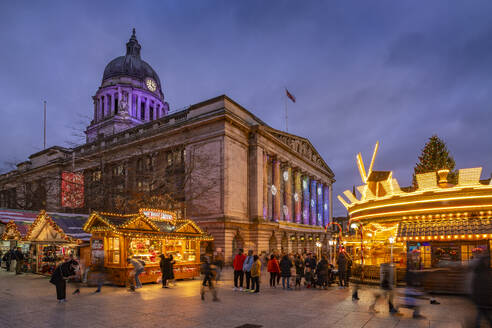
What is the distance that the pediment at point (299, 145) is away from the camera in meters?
48.2

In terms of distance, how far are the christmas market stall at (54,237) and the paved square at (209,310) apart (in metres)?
4.63

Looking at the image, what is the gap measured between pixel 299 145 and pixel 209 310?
151 ft

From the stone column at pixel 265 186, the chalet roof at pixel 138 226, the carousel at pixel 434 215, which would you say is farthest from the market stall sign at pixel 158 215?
the stone column at pixel 265 186

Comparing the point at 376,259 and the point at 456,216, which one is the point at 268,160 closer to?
the point at 376,259

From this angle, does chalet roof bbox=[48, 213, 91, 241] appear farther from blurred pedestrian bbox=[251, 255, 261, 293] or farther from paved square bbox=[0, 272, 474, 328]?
blurred pedestrian bbox=[251, 255, 261, 293]

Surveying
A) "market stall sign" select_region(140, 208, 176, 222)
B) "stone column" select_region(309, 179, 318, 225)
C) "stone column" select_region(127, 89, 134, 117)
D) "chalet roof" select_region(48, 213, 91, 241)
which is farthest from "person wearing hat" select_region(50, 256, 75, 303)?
"stone column" select_region(127, 89, 134, 117)

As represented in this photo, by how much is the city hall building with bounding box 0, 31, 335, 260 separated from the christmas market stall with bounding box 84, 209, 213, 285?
7.33 metres

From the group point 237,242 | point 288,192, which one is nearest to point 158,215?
point 237,242

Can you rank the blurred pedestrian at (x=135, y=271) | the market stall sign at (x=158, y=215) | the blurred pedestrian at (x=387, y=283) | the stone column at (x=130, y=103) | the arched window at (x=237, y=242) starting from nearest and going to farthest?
1. the blurred pedestrian at (x=387, y=283)
2. the blurred pedestrian at (x=135, y=271)
3. the market stall sign at (x=158, y=215)
4. the arched window at (x=237, y=242)
5. the stone column at (x=130, y=103)

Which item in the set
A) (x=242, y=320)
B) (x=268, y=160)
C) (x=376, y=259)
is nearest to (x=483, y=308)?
(x=242, y=320)

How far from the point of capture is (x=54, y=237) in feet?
70.5

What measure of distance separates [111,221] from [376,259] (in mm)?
14649

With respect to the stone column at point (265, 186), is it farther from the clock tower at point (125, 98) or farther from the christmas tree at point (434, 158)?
the clock tower at point (125, 98)

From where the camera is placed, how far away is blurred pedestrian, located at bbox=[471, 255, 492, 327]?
6965 millimetres
